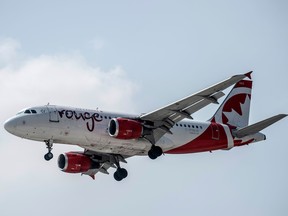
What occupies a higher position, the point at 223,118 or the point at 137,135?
→ the point at 223,118

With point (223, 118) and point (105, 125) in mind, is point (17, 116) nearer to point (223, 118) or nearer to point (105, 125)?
point (105, 125)

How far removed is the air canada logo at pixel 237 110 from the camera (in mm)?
66000

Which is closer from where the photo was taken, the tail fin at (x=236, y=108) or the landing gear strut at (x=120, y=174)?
the landing gear strut at (x=120, y=174)

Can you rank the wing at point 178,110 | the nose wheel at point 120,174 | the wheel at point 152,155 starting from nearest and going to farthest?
the wing at point 178,110 < the wheel at point 152,155 < the nose wheel at point 120,174

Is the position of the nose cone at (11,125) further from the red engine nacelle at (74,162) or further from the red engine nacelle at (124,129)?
the red engine nacelle at (74,162)

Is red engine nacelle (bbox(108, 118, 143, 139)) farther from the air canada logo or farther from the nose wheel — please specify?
the air canada logo

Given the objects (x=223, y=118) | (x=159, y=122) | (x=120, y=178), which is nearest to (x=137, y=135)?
(x=159, y=122)

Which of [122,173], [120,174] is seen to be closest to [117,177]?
[120,174]

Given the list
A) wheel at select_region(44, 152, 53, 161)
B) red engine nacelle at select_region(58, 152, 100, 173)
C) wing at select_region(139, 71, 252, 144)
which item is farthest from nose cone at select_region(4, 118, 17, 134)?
wing at select_region(139, 71, 252, 144)

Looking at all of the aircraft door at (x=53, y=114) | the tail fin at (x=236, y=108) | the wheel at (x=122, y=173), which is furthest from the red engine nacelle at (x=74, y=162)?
the tail fin at (x=236, y=108)

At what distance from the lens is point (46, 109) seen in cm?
5638

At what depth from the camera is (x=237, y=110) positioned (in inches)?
2640

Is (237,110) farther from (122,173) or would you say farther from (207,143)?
(122,173)

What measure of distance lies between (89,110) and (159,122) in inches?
212
